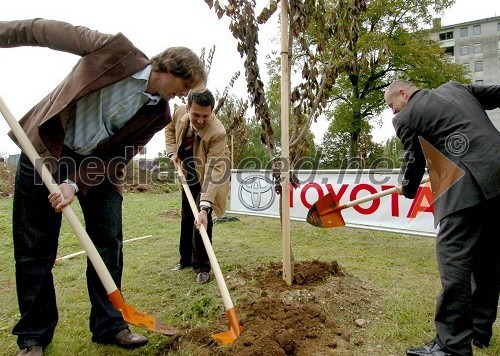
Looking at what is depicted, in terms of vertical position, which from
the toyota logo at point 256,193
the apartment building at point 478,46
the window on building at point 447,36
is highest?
the window on building at point 447,36

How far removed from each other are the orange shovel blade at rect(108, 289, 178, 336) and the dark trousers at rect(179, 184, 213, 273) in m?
1.32

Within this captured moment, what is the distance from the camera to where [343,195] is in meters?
6.04

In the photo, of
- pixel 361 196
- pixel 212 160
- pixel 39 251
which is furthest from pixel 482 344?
pixel 361 196

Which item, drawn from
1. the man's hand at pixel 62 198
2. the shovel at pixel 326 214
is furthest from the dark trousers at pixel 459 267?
the man's hand at pixel 62 198

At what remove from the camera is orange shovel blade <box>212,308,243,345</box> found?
228 centimetres

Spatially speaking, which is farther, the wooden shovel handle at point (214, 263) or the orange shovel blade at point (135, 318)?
the wooden shovel handle at point (214, 263)

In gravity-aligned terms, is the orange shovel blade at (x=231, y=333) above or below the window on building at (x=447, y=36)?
below

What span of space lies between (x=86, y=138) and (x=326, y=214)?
8.70ft

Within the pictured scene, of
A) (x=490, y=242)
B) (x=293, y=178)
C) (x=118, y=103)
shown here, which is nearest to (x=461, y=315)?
(x=490, y=242)

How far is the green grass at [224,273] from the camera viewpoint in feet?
8.30

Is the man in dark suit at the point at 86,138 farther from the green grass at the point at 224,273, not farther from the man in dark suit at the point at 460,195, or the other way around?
the man in dark suit at the point at 460,195

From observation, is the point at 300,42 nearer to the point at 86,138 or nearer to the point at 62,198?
the point at 86,138

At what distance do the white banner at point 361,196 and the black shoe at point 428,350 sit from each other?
2842 millimetres

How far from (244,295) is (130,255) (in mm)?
2331
